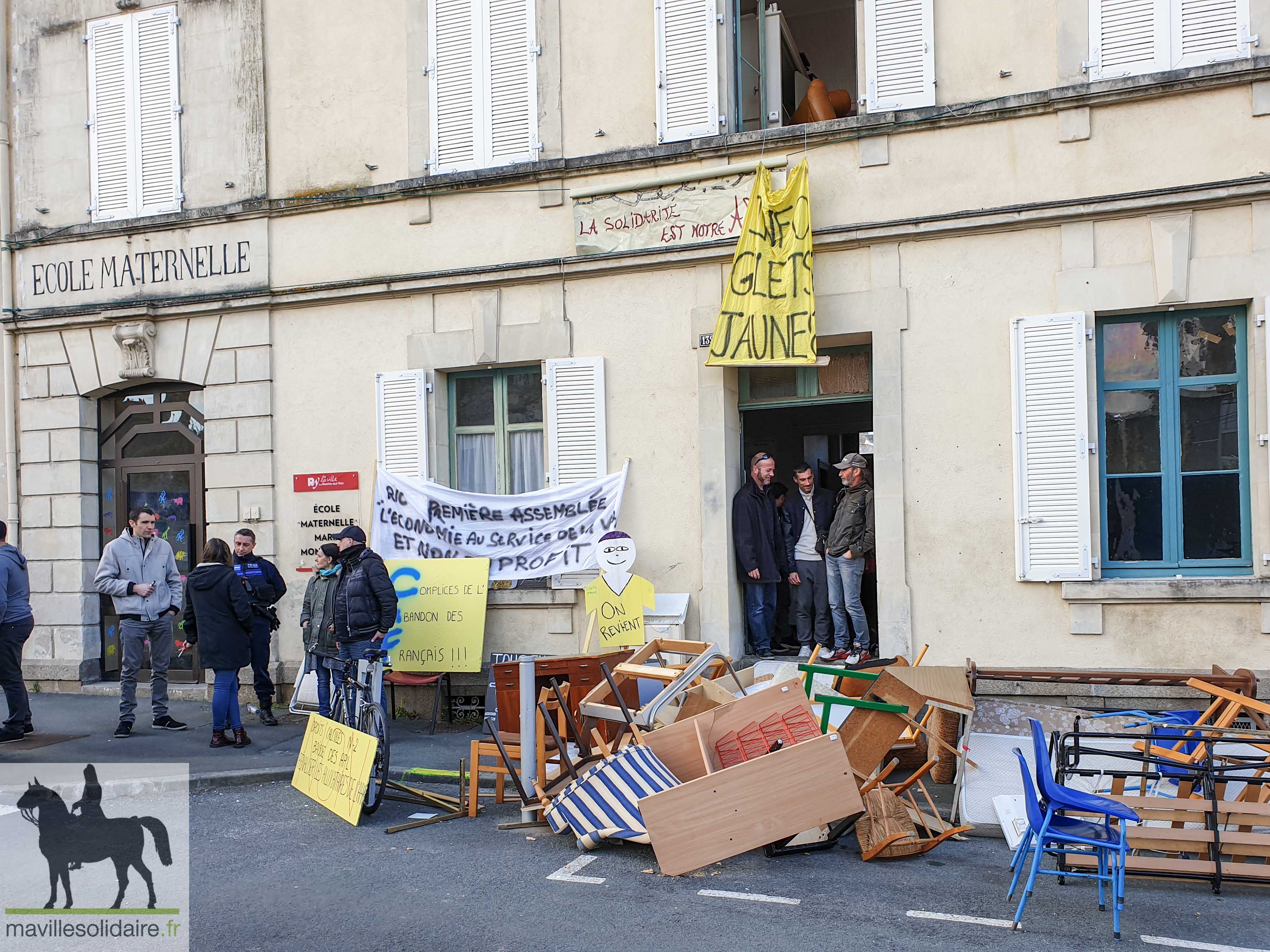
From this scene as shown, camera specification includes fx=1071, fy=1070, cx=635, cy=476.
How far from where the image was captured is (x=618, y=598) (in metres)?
8.95

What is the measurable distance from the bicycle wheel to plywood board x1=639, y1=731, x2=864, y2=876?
6.47 feet

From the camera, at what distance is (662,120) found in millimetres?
9109

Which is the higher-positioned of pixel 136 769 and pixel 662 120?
pixel 662 120

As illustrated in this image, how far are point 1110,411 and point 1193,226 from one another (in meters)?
1.44

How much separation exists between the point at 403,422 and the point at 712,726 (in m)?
5.18

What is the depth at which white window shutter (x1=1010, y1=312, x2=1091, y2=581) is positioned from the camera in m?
7.98

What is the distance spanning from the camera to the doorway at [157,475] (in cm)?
1090

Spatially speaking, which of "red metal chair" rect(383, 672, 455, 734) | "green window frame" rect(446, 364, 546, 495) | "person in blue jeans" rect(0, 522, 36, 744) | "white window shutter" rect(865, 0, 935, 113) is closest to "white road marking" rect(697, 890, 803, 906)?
"red metal chair" rect(383, 672, 455, 734)

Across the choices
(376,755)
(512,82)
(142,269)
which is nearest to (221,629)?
(376,755)

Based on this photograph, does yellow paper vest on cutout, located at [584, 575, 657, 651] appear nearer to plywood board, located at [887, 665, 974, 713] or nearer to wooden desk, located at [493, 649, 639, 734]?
wooden desk, located at [493, 649, 639, 734]

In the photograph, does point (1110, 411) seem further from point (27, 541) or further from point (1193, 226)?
point (27, 541)

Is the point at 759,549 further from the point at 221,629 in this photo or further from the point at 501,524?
the point at 221,629

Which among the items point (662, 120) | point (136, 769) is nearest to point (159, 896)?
point (136, 769)

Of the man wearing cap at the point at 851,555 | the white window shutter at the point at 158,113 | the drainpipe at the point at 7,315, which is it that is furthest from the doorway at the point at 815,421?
the drainpipe at the point at 7,315
